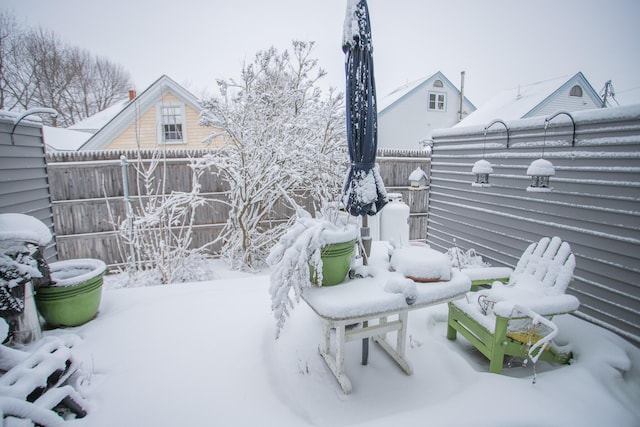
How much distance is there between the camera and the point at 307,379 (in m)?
2.18

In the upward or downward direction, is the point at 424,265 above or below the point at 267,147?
below

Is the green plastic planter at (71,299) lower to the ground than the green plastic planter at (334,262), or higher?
lower

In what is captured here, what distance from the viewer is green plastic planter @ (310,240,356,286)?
2074 millimetres

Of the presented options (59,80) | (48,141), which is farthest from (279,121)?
(59,80)

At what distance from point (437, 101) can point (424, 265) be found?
1393 centimetres

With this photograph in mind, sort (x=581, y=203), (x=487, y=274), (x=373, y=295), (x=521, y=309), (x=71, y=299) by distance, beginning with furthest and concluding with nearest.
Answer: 1. (x=581, y=203)
2. (x=487, y=274)
3. (x=71, y=299)
4. (x=521, y=309)
5. (x=373, y=295)

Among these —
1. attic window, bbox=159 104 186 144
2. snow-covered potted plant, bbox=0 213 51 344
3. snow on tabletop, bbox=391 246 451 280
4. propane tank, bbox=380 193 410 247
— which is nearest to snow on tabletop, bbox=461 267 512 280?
snow on tabletop, bbox=391 246 451 280

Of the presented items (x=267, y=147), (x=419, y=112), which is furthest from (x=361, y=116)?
(x=419, y=112)

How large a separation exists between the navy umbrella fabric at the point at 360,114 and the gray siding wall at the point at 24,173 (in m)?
3.65

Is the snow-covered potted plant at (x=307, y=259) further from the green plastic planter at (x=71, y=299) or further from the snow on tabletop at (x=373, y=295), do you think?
the green plastic planter at (x=71, y=299)

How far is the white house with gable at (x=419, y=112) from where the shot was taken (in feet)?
45.1

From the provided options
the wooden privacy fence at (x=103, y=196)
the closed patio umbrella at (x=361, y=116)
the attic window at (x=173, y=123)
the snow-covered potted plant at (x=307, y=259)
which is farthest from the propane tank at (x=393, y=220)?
the attic window at (x=173, y=123)

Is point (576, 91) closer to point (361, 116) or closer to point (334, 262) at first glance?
point (361, 116)

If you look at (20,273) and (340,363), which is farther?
(20,273)
